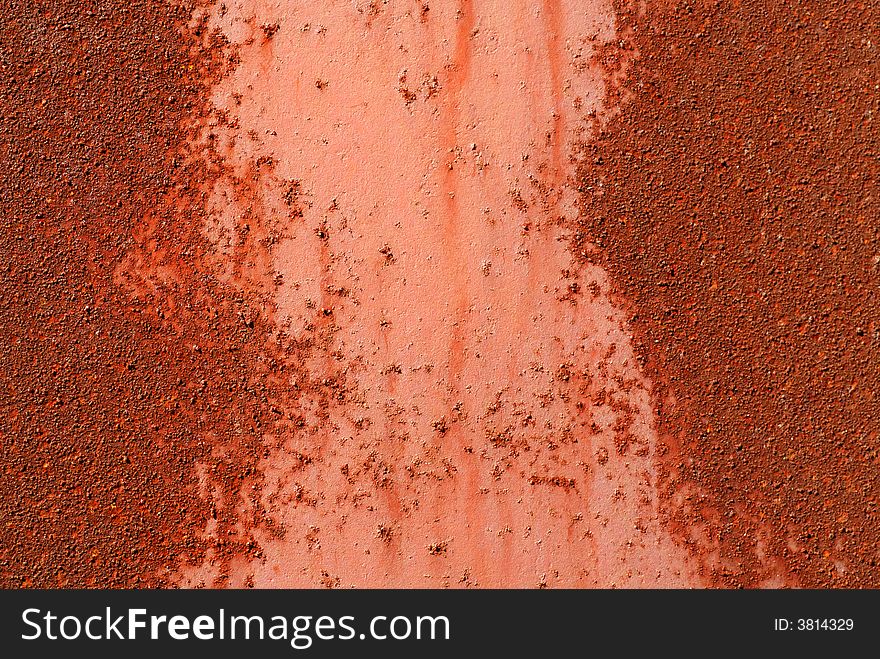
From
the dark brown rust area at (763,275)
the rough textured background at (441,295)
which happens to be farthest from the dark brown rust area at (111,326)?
the dark brown rust area at (763,275)

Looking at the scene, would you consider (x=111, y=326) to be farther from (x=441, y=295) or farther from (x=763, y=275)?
(x=763, y=275)

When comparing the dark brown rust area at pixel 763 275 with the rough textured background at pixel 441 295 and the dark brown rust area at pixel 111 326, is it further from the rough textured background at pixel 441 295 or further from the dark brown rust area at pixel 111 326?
the dark brown rust area at pixel 111 326

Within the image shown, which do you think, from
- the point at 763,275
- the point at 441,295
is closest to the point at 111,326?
the point at 441,295

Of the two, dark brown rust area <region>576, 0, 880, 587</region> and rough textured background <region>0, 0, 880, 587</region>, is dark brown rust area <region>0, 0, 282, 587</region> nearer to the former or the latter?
rough textured background <region>0, 0, 880, 587</region>

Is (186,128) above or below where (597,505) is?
above

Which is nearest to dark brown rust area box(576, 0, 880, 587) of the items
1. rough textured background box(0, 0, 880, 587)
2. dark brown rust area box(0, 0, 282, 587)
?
rough textured background box(0, 0, 880, 587)

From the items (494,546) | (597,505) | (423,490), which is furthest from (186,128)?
(597,505)

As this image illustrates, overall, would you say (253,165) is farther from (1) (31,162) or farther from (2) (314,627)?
(2) (314,627)
